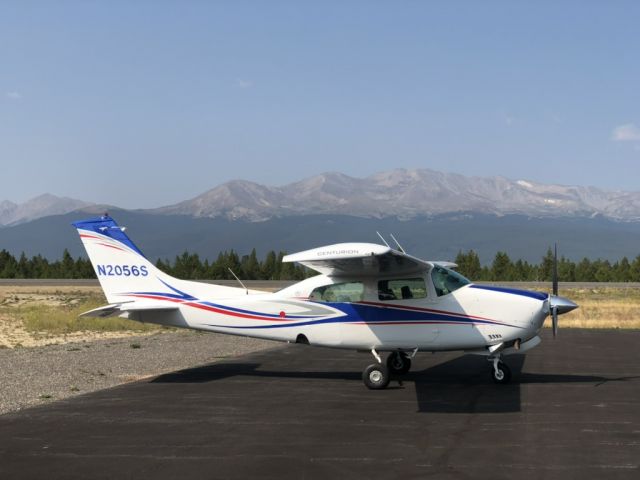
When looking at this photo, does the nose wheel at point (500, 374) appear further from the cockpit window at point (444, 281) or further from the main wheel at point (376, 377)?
the main wheel at point (376, 377)

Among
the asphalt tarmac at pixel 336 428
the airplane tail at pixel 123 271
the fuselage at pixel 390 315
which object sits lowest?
the asphalt tarmac at pixel 336 428

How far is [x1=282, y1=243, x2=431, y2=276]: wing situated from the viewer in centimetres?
1222

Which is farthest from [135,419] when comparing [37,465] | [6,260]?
[6,260]

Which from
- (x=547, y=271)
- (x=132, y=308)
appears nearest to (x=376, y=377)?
(x=132, y=308)

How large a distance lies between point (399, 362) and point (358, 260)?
3425 mm

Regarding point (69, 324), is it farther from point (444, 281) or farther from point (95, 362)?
point (444, 281)

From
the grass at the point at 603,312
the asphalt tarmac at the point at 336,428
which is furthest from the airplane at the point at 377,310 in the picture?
the grass at the point at 603,312

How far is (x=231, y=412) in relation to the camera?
1141cm

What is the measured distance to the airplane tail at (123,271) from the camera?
15.8m

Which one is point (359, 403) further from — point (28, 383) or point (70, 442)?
point (28, 383)

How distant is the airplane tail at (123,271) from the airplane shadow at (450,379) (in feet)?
6.00

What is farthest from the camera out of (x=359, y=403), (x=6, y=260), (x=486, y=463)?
(x=6, y=260)

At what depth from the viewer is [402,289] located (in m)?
14.3

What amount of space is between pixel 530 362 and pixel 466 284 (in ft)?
14.7
